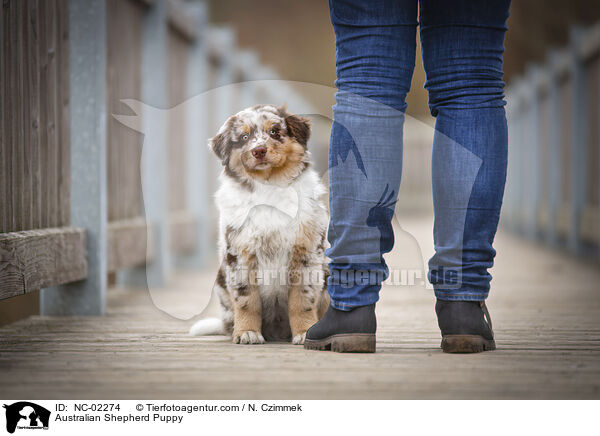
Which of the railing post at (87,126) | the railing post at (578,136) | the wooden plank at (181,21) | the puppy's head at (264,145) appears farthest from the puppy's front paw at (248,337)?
the railing post at (578,136)

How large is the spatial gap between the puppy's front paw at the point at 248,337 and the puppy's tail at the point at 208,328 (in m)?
0.17

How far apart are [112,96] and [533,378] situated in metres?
2.98

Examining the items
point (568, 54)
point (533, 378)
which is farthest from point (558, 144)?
point (533, 378)

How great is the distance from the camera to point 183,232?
5.37m

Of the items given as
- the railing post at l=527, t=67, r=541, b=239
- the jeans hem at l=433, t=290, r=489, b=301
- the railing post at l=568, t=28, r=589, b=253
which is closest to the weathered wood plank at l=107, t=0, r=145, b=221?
the jeans hem at l=433, t=290, r=489, b=301

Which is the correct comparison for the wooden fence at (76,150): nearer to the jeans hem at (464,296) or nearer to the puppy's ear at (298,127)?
the puppy's ear at (298,127)

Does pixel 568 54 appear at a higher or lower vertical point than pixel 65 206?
higher

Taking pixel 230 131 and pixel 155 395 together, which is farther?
pixel 230 131

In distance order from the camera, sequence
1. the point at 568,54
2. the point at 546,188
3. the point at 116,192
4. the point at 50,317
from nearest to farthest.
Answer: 1. the point at 50,317
2. the point at 116,192
3. the point at 568,54
4. the point at 546,188

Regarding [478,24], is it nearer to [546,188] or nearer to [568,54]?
[568,54]

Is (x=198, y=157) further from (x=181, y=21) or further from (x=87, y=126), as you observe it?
(x=87, y=126)

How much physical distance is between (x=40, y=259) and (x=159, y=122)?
2107 millimetres

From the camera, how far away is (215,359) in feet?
6.07

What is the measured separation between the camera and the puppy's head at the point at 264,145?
2.13 metres
